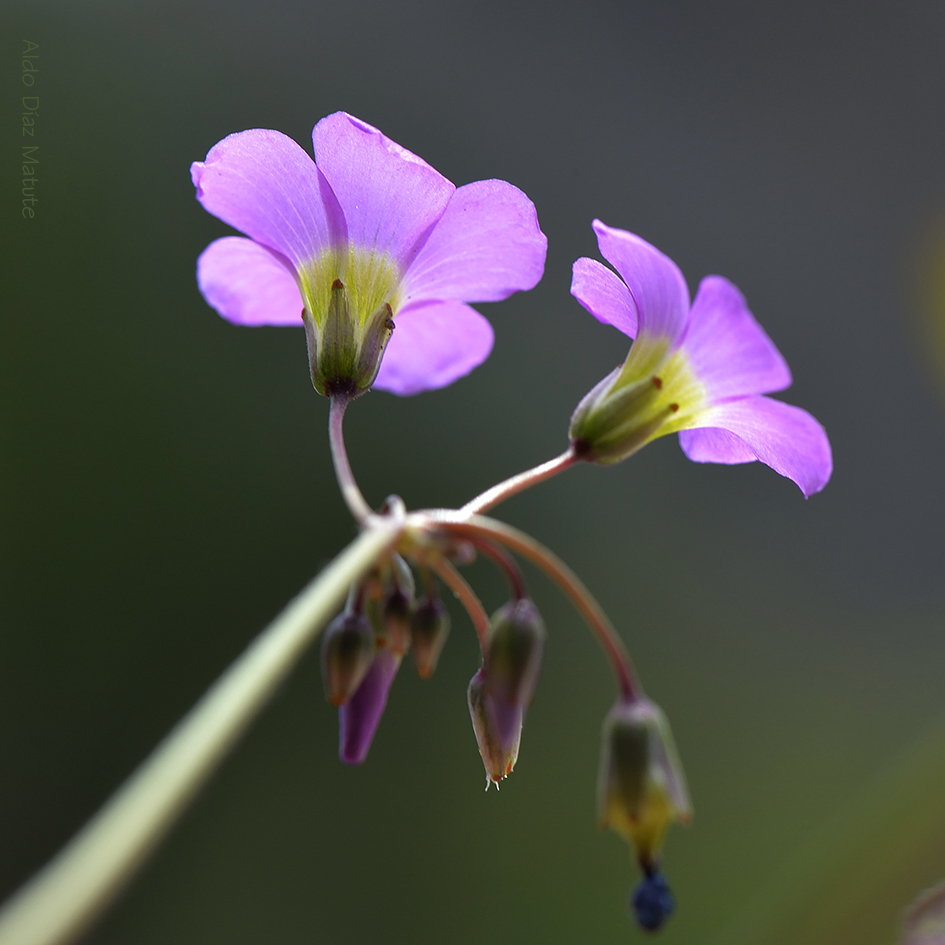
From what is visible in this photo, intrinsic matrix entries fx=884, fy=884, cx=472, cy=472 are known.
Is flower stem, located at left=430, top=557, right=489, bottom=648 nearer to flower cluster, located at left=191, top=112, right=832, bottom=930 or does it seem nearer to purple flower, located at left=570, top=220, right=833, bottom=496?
flower cluster, located at left=191, top=112, right=832, bottom=930

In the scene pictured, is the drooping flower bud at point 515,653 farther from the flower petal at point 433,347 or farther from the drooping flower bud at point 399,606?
the flower petal at point 433,347

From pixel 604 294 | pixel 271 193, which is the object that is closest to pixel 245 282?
pixel 271 193

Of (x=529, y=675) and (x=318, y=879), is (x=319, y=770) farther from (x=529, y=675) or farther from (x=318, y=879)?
(x=529, y=675)

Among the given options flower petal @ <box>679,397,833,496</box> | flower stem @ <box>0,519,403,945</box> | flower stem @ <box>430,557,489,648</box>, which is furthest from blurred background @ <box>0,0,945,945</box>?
flower stem @ <box>0,519,403,945</box>

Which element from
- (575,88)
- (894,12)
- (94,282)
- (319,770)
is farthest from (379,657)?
(894,12)

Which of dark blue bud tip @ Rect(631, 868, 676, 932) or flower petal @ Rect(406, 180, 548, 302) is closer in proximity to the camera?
dark blue bud tip @ Rect(631, 868, 676, 932)

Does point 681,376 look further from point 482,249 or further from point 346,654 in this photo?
point 346,654

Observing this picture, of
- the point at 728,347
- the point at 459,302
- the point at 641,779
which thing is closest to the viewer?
the point at 641,779
